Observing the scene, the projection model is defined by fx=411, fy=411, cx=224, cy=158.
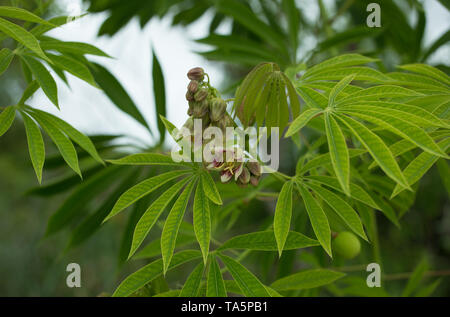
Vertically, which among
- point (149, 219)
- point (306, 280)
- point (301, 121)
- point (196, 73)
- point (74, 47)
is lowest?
point (306, 280)

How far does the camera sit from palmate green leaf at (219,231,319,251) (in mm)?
683

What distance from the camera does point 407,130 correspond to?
0.54 meters

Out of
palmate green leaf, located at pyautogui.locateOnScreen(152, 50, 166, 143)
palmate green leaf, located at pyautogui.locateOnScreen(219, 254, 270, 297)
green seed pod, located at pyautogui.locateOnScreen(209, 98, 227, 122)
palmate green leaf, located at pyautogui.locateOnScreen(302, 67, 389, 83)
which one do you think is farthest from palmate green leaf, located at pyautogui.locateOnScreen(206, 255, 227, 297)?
palmate green leaf, located at pyautogui.locateOnScreen(152, 50, 166, 143)

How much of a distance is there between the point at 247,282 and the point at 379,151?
30 centimetres

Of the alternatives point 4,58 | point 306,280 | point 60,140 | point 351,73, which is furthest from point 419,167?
point 4,58

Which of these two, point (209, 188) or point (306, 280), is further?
point (306, 280)

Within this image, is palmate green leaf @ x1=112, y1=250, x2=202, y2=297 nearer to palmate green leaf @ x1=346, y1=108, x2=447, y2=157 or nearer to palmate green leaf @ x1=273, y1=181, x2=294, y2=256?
palmate green leaf @ x1=273, y1=181, x2=294, y2=256

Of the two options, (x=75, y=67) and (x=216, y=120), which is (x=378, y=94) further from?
(x=75, y=67)

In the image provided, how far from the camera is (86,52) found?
78 centimetres

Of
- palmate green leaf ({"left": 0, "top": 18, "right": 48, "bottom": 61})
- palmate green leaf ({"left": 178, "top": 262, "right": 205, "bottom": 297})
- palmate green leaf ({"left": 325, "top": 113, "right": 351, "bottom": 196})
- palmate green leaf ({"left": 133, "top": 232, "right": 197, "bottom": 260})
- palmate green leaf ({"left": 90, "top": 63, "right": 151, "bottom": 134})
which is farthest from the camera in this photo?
palmate green leaf ({"left": 90, "top": 63, "right": 151, "bottom": 134})

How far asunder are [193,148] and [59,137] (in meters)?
0.26

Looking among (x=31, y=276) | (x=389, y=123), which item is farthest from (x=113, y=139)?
(x=31, y=276)

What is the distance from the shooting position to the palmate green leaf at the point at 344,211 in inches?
25.6

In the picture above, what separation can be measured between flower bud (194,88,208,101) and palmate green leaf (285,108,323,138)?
0.51 ft
